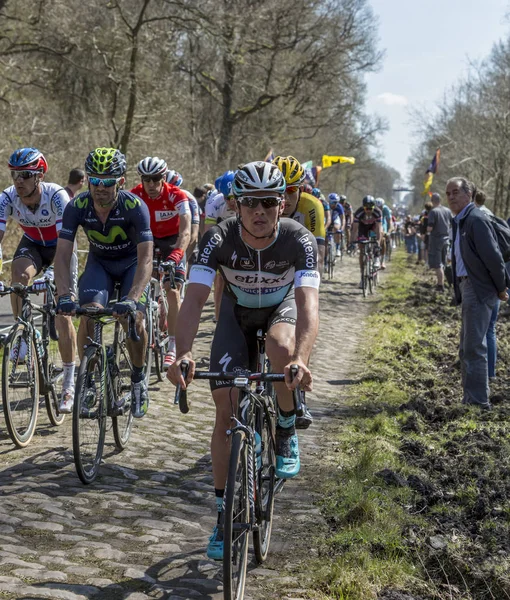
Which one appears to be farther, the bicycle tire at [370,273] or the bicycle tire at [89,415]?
the bicycle tire at [370,273]

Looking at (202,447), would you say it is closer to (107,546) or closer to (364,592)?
(107,546)

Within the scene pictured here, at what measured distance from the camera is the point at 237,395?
14.9 feet

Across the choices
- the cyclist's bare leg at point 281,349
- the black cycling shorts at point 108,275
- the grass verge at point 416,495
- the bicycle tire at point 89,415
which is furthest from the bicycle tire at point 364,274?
the cyclist's bare leg at point 281,349

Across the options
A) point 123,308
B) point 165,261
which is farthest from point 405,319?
point 123,308

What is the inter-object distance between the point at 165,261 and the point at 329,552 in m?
5.21

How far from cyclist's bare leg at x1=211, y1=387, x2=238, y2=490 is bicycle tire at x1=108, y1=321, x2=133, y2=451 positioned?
2323 mm

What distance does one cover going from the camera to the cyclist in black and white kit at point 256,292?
4.51m

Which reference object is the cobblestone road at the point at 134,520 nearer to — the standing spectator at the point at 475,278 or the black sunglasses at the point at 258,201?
the standing spectator at the point at 475,278

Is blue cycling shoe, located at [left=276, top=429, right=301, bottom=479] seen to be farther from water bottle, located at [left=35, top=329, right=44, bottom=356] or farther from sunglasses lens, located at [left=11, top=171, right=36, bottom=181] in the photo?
sunglasses lens, located at [left=11, top=171, right=36, bottom=181]

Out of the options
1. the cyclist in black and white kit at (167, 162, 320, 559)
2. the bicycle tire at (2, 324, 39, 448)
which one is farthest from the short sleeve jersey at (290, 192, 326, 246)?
the cyclist in black and white kit at (167, 162, 320, 559)

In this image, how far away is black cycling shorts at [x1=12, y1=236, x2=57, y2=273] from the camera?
→ 25.7 feet

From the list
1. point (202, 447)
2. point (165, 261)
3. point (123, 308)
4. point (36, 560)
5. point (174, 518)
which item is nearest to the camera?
point (36, 560)

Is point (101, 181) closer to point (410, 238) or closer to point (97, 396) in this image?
point (97, 396)

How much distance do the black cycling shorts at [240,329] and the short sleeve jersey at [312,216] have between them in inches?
143
